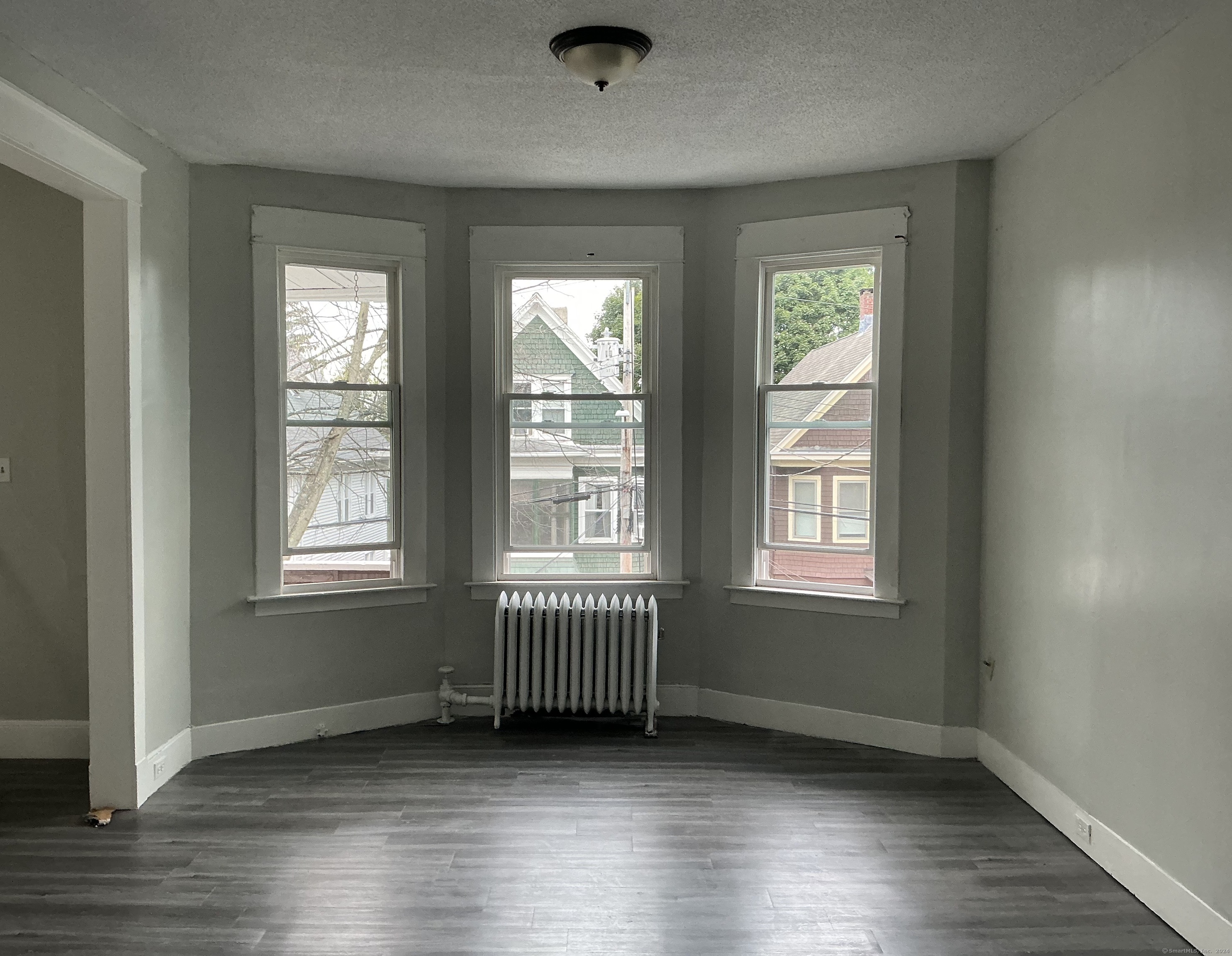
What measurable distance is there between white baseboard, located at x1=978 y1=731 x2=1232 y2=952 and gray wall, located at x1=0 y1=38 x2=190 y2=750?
3599 millimetres

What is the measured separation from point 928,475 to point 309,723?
3.19 metres

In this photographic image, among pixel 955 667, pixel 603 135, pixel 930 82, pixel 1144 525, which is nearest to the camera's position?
pixel 1144 525

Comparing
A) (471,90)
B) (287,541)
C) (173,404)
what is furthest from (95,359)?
(471,90)

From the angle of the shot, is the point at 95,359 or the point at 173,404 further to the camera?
the point at 173,404

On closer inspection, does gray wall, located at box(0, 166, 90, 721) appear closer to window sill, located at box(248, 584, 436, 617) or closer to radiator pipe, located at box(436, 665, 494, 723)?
window sill, located at box(248, 584, 436, 617)

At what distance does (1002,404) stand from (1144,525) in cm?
113

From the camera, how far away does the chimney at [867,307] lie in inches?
168

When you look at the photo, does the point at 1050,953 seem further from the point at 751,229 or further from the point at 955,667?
the point at 751,229

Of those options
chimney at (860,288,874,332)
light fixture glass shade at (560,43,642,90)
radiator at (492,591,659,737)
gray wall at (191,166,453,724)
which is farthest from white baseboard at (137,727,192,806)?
chimney at (860,288,874,332)

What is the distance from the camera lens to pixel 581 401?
15.2ft

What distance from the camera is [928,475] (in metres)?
4.10

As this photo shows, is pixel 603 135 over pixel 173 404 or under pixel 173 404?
→ over

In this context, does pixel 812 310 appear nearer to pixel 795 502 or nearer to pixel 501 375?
pixel 795 502

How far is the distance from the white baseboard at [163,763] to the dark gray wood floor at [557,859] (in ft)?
0.17
